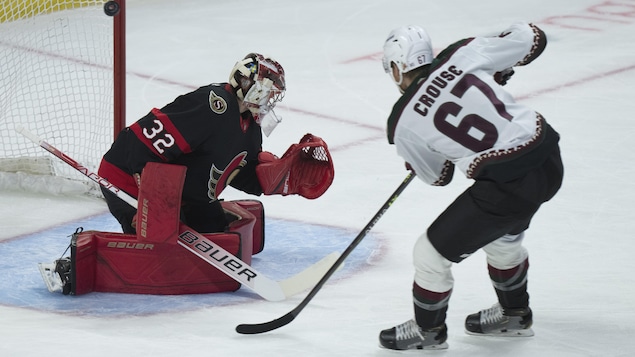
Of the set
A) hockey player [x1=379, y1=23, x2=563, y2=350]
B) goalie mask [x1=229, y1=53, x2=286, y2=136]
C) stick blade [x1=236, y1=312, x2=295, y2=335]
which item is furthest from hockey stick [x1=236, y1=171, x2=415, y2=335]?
goalie mask [x1=229, y1=53, x2=286, y2=136]

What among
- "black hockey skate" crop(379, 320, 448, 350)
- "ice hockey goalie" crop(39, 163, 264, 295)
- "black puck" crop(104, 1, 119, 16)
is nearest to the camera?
"black hockey skate" crop(379, 320, 448, 350)

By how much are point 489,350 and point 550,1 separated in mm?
5321

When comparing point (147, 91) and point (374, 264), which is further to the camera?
point (147, 91)

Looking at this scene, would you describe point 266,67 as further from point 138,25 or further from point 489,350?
point 138,25

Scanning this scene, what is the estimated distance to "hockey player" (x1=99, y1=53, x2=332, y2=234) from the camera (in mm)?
3537

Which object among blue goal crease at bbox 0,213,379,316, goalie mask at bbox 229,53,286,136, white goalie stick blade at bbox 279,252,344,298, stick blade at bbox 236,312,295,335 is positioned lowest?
blue goal crease at bbox 0,213,379,316

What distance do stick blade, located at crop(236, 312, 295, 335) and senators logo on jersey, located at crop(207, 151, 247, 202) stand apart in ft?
2.04

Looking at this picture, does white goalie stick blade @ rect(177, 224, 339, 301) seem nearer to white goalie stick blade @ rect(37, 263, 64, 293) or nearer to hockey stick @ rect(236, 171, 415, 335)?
hockey stick @ rect(236, 171, 415, 335)

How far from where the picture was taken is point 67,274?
3.51 metres

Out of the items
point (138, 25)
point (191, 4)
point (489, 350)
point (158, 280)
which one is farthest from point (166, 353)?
point (191, 4)

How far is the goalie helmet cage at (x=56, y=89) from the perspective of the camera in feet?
15.2

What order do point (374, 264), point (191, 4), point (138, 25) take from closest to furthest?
point (374, 264) → point (138, 25) → point (191, 4)

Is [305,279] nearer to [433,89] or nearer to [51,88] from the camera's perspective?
[433,89]

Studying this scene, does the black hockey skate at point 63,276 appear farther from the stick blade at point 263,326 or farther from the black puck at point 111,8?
the black puck at point 111,8
